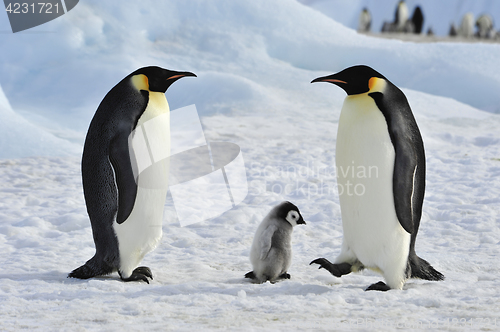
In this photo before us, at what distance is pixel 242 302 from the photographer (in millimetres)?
2314

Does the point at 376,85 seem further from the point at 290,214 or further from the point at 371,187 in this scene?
the point at 290,214

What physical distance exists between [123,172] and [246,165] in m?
3.42

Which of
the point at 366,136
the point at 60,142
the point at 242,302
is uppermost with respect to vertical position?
the point at 366,136

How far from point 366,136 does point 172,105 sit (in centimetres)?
829

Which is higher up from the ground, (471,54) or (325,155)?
(471,54)

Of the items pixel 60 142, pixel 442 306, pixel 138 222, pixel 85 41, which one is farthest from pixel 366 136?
pixel 85 41

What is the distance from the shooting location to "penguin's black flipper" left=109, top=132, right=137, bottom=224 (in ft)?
8.86

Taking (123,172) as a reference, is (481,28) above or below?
above

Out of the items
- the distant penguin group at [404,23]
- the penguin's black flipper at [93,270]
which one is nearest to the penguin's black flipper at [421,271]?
the penguin's black flipper at [93,270]

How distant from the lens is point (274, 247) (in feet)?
9.34

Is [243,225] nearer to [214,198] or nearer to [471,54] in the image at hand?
[214,198]

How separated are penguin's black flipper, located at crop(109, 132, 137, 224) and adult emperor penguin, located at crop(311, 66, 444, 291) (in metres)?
1.01

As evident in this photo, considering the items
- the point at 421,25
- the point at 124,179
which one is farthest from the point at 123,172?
the point at 421,25

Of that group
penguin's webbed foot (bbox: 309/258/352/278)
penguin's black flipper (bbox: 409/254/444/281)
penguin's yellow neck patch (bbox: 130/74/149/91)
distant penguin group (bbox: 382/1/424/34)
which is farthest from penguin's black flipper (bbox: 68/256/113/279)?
distant penguin group (bbox: 382/1/424/34)
